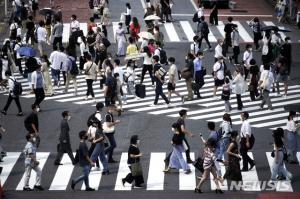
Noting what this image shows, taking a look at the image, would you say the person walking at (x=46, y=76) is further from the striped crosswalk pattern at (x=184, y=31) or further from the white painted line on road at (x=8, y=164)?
the striped crosswalk pattern at (x=184, y=31)

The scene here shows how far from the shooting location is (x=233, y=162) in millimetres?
23203

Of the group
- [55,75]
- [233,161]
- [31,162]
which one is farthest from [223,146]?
[55,75]

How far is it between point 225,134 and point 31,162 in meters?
5.42

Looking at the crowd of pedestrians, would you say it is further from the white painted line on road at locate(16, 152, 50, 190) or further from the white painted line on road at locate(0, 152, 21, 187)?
the white painted line on road at locate(16, 152, 50, 190)

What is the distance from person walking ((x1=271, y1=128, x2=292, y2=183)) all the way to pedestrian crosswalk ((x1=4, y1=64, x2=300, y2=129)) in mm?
5437

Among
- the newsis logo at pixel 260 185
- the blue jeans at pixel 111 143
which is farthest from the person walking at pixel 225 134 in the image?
the blue jeans at pixel 111 143

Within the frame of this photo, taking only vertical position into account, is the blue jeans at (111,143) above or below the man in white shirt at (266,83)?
above

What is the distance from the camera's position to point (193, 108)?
31.6 metres

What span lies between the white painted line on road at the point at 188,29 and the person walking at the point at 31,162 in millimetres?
21062

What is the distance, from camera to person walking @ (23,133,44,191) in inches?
898

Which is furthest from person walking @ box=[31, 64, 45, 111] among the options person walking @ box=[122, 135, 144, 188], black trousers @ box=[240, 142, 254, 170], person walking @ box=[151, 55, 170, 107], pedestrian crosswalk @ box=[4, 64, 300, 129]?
black trousers @ box=[240, 142, 254, 170]

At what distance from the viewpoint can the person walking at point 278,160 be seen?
2344 centimetres

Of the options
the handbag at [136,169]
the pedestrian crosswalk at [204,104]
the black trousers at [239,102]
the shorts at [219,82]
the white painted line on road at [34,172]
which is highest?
the handbag at [136,169]

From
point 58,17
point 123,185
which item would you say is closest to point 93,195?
point 123,185
